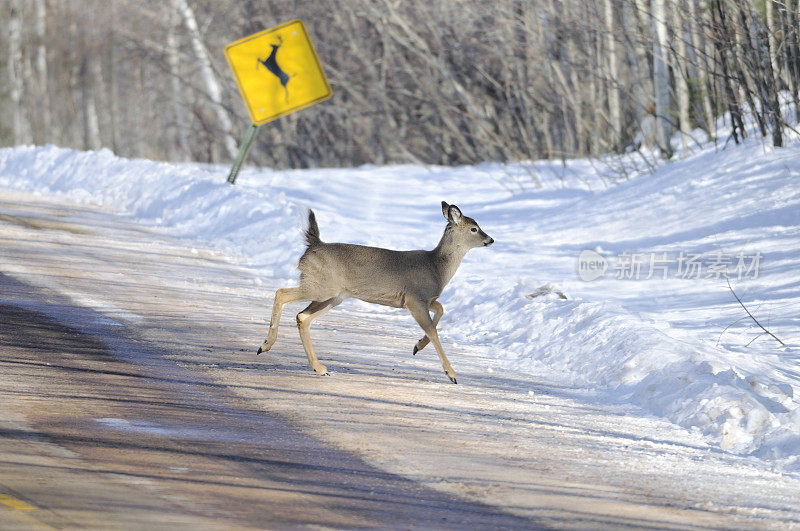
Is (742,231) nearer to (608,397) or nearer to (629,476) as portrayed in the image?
(608,397)

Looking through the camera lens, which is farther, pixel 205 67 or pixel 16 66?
pixel 16 66

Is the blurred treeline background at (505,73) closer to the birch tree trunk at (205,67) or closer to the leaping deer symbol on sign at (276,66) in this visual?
the birch tree trunk at (205,67)

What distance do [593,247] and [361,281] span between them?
8.47m

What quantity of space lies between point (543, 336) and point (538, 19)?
16336 mm

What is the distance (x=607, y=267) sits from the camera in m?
16.2

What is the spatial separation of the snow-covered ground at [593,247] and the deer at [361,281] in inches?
20.8

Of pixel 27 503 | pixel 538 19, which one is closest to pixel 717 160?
pixel 538 19

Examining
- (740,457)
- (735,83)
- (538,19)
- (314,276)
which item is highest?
(538,19)

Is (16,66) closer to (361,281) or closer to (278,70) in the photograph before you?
(278,70)

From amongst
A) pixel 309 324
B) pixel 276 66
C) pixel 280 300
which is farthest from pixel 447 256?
pixel 276 66

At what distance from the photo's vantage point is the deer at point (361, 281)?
9.82m

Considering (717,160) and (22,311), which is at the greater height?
(717,160)

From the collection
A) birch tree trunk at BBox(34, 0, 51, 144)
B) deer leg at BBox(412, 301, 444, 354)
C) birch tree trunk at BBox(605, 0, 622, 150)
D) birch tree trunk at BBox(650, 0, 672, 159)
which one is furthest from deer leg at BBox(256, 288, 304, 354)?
birch tree trunk at BBox(34, 0, 51, 144)

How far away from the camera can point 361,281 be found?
9875 mm
